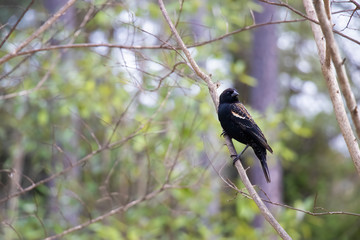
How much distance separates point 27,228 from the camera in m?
6.09

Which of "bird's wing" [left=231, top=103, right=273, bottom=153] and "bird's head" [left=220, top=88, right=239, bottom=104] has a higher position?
"bird's head" [left=220, top=88, right=239, bottom=104]

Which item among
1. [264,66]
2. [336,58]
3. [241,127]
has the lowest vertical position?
[241,127]

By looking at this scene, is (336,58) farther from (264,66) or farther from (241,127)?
(264,66)

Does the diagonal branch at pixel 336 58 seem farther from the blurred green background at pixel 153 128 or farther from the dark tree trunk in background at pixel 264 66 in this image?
the dark tree trunk in background at pixel 264 66

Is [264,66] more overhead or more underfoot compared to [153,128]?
more overhead

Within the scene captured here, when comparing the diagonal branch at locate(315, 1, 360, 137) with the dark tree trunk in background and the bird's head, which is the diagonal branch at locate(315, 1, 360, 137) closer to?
the bird's head

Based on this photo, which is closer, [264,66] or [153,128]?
[153,128]

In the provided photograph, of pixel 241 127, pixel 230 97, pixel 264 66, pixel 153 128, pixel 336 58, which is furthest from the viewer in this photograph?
pixel 264 66

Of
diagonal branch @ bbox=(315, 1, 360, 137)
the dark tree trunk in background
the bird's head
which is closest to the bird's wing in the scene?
the bird's head

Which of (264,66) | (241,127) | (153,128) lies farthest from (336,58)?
(264,66)

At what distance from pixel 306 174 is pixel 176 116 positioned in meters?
6.00

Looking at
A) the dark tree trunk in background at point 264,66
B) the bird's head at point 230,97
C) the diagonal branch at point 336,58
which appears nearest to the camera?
the diagonal branch at point 336,58

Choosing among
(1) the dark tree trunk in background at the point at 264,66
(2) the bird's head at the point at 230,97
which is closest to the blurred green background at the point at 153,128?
(1) the dark tree trunk in background at the point at 264,66

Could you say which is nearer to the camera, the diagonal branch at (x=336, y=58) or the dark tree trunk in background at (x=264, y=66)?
the diagonal branch at (x=336, y=58)
